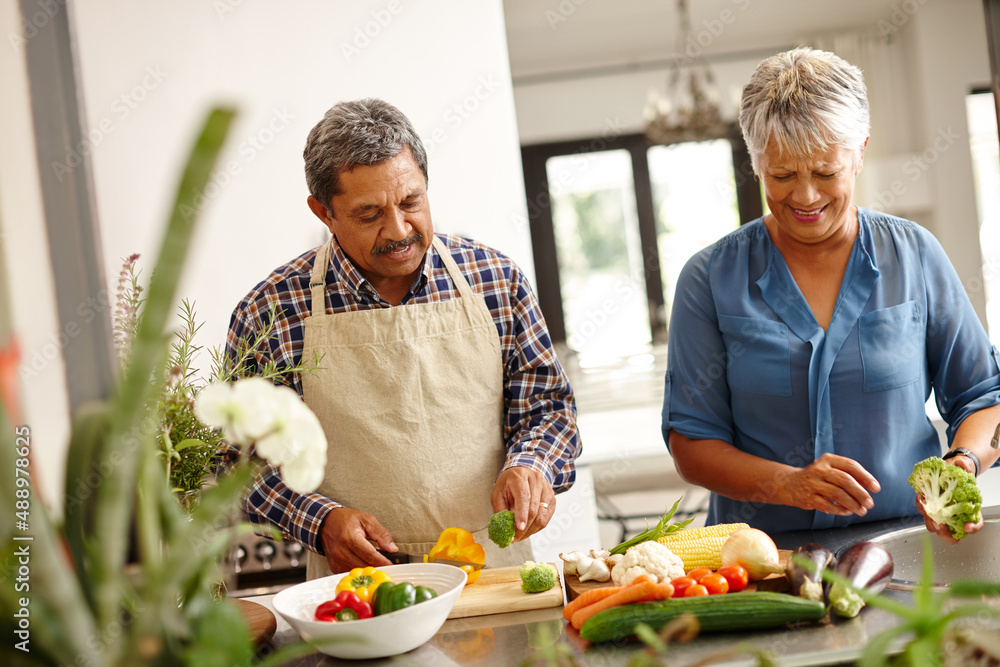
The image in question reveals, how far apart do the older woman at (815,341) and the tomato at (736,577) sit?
1.01ft

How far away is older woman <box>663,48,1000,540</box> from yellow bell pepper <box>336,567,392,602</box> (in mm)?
717

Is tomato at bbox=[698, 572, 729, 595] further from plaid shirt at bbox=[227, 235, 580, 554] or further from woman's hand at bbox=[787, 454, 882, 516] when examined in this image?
plaid shirt at bbox=[227, 235, 580, 554]

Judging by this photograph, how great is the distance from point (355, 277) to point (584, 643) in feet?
3.24

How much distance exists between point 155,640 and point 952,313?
164cm

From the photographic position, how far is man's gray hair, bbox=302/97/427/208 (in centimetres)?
168

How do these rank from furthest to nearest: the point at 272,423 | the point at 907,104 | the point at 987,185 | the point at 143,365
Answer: the point at 907,104
the point at 987,185
the point at 272,423
the point at 143,365

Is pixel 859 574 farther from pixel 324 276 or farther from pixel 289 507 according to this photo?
pixel 324 276

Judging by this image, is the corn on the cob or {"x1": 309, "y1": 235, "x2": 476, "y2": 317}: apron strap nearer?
the corn on the cob

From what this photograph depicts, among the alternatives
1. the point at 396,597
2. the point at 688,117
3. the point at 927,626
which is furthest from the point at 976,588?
the point at 688,117

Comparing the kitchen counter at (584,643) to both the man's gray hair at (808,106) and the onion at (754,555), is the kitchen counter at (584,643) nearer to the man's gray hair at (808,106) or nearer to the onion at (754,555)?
the onion at (754,555)

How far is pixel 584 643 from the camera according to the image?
1.22 m

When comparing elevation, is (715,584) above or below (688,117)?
below

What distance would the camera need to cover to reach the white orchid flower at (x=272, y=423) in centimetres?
79

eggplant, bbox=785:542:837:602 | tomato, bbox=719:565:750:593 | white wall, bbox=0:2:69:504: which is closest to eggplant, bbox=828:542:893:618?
eggplant, bbox=785:542:837:602
